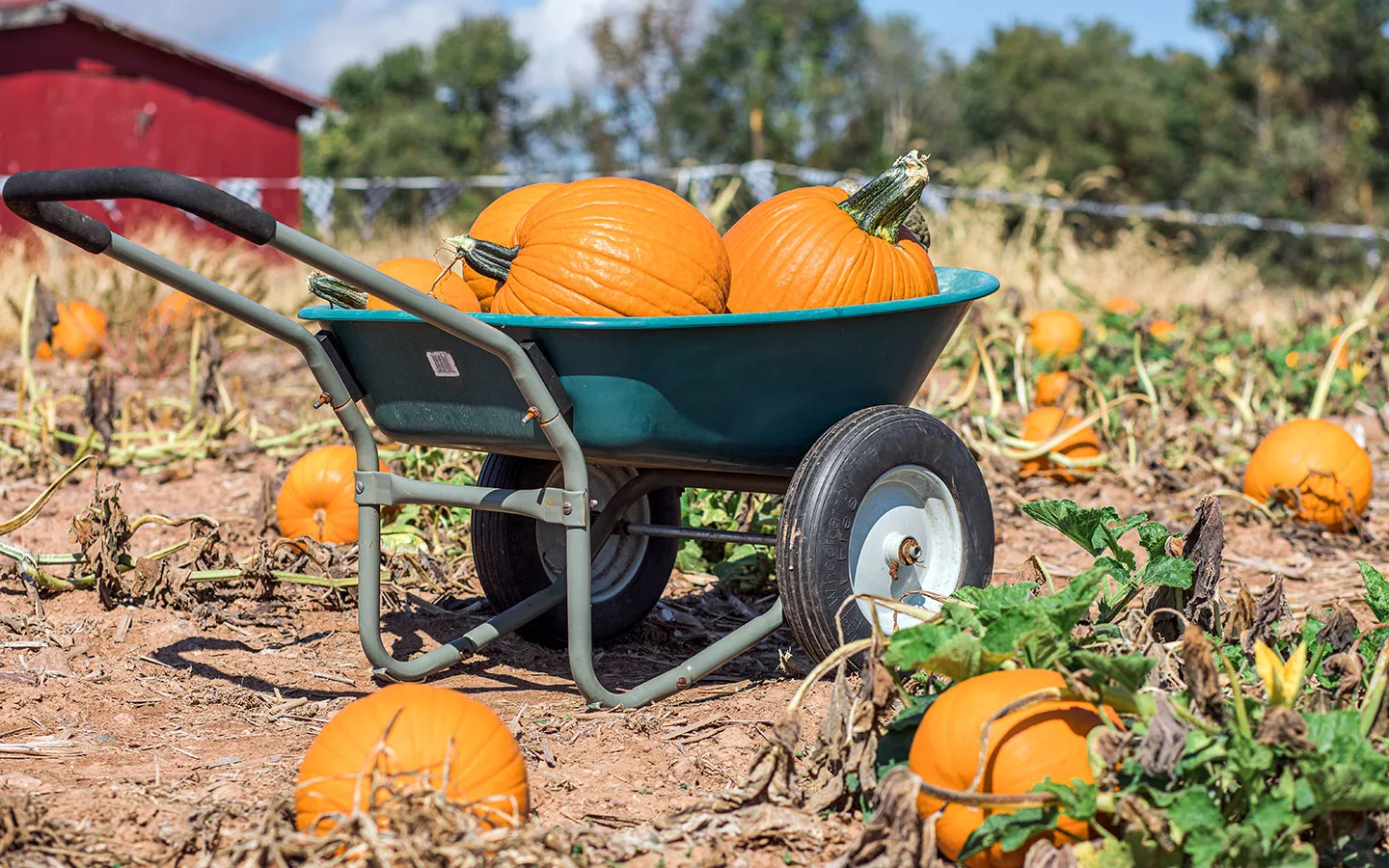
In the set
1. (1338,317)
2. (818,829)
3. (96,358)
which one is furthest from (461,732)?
(1338,317)

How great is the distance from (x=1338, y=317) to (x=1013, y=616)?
6694 millimetres

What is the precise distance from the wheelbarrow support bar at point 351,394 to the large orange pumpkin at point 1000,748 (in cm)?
78

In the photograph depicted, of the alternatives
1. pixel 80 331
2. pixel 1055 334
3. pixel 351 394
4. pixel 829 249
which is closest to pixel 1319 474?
A: pixel 1055 334

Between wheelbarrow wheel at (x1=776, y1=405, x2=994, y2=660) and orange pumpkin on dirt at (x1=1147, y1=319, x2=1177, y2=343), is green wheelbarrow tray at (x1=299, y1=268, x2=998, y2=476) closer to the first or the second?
wheelbarrow wheel at (x1=776, y1=405, x2=994, y2=660)

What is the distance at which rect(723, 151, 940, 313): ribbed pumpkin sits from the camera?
8.72 ft

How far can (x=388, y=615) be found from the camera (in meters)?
3.52

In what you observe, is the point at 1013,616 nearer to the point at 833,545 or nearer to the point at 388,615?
the point at 833,545

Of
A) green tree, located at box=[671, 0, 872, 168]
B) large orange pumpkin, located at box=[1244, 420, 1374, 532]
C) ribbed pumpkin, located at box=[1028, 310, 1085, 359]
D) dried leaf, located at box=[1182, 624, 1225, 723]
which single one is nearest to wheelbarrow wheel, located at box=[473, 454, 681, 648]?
dried leaf, located at box=[1182, 624, 1225, 723]

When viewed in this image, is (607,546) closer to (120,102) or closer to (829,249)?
(829,249)

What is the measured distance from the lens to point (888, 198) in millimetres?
2717

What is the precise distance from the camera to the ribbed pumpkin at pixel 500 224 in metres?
2.72

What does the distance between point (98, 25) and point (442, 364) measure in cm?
1835

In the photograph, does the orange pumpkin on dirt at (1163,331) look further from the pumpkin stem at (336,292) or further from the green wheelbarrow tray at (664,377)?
the pumpkin stem at (336,292)

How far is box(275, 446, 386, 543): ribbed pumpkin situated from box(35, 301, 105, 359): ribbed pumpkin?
4.20 metres
